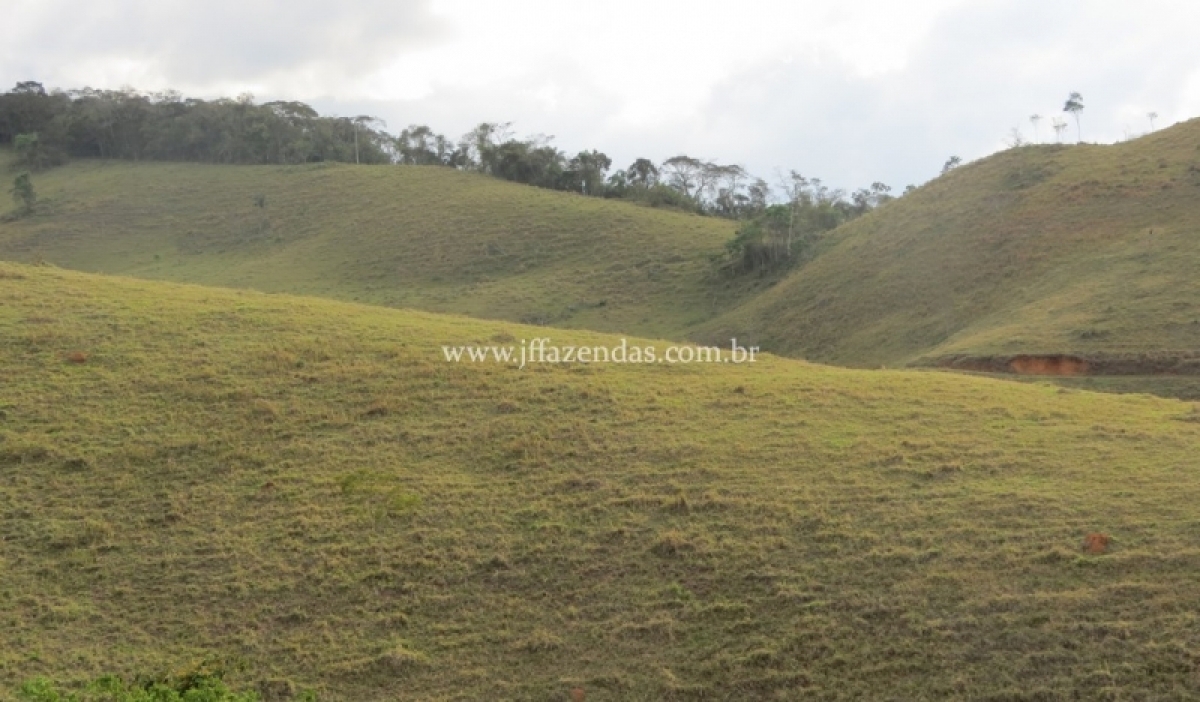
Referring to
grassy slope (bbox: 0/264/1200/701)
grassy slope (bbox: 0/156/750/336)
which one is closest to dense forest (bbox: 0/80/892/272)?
grassy slope (bbox: 0/156/750/336)

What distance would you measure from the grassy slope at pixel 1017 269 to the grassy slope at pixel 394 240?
276 inches

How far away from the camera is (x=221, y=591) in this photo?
12.2 meters

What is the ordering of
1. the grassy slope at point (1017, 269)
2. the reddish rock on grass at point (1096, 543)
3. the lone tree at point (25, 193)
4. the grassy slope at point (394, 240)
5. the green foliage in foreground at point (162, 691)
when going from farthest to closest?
the lone tree at point (25, 193), the grassy slope at point (394, 240), the grassy slope at point (1017, 269), the reddish rock on grass at point (1096, 543), the green foliage in foreground at point (162, 691)

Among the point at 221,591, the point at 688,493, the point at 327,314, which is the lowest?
the point at 221,591

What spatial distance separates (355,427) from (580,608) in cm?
700

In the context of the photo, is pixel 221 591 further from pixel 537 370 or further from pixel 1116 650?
pixel 1116 650

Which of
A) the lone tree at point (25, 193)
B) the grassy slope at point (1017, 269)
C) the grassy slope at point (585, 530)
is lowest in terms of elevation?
the grassy slope at point (585, 530)

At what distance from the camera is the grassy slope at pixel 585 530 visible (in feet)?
33.8

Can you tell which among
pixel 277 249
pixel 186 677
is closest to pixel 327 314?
pixel 186 677

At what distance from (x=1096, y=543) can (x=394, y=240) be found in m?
51.7

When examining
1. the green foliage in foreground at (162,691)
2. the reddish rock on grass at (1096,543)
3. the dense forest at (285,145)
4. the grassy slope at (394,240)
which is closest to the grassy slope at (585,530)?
the reddish rock on grass at (1096,543)

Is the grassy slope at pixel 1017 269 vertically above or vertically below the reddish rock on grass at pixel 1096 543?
above

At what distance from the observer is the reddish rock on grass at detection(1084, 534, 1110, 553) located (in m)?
11.3

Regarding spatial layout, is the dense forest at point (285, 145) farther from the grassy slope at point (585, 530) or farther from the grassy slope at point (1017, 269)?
the grassy slope at point (585, 530)
